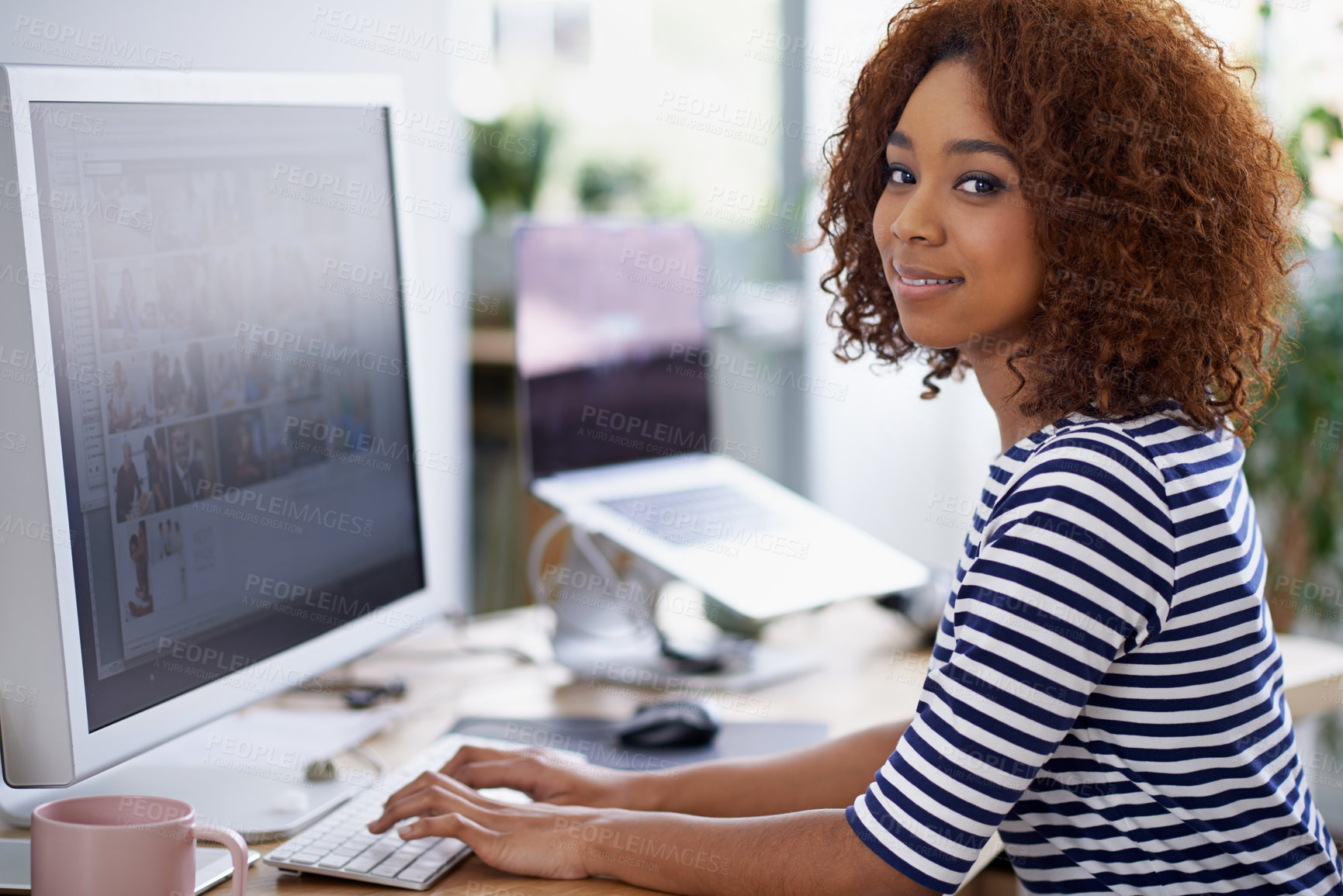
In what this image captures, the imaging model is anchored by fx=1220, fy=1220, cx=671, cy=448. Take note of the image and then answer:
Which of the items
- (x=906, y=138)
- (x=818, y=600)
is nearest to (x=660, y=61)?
(x=818, y=600)

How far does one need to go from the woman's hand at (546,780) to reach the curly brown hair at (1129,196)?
1.53ft

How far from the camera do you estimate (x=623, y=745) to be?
121 cm

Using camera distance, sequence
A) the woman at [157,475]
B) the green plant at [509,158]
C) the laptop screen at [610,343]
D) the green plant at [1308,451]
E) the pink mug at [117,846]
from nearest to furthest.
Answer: the pink mug at [117,846]
the woman at [157,475]
the laptop screen at [610,343]
the green plant at [1308,451]
the green plant at [509,158]

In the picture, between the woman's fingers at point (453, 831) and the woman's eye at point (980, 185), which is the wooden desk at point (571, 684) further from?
the woman's eye at point (980, 185)

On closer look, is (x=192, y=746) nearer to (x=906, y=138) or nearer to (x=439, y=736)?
(x=439, y=736)

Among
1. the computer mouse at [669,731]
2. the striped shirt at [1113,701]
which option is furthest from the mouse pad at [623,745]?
the striped shirt at [1113,701]

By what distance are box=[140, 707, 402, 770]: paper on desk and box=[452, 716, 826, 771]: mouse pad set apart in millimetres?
103

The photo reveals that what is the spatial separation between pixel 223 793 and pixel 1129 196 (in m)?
0.88

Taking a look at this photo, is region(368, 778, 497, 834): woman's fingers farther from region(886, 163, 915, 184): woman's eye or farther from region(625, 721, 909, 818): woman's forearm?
region(886, 163, 915, 184): woman's eye

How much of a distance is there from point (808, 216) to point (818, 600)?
181cm

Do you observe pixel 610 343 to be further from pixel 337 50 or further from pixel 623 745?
pixel 623 745

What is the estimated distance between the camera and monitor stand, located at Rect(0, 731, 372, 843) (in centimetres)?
97

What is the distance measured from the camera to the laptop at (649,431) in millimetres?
1472

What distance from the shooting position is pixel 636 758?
3.89 feet
